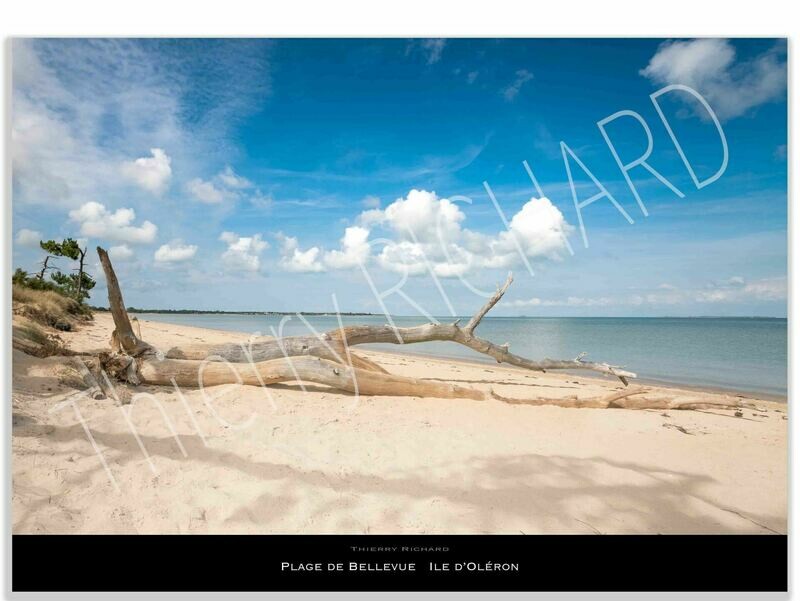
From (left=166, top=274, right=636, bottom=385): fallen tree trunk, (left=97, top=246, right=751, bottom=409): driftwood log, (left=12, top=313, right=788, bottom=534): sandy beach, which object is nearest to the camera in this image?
(left=12, top=313, right=788, bottom=534): sandy beach

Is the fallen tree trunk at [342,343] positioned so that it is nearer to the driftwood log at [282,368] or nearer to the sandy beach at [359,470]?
the driftwood log at [282,368]

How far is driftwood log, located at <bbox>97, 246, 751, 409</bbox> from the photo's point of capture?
15.0 ft

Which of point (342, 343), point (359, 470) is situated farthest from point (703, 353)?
point (359, 470)

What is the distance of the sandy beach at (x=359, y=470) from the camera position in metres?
2.33

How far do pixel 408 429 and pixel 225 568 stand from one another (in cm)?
172

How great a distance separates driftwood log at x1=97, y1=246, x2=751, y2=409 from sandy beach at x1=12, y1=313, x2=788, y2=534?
0.47 m

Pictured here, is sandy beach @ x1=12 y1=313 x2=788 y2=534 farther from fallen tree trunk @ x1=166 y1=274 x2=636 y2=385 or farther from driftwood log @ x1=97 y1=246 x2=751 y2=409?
fallen tree trunk @ x1=166 y1=274 x2=636 y2=385

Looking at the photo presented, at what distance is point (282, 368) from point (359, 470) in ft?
7.38

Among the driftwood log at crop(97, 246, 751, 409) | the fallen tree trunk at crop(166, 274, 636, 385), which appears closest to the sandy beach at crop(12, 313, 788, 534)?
the driftwood log at crop(97, 246, 751, 409)

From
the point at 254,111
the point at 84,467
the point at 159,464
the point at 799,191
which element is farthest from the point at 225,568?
the point at 799,191

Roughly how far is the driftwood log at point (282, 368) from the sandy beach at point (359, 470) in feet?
1.54

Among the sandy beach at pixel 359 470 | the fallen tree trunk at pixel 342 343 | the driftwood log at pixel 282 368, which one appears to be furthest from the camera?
the fallen tree trunk at pixel 342 343

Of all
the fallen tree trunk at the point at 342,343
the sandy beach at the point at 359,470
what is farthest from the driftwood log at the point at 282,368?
the sandy beach at the point at 359,470

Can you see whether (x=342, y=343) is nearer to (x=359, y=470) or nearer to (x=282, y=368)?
(x=282, y=368)
